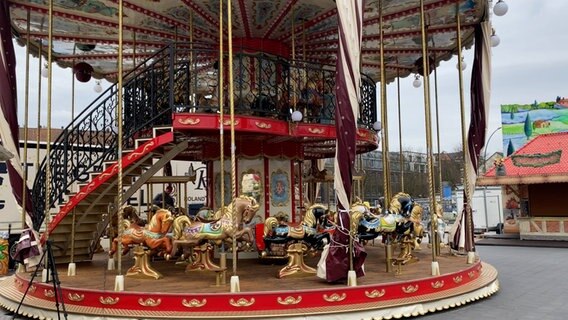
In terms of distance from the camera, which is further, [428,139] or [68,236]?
[68,236]

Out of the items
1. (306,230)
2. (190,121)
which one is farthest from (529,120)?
(190,121)

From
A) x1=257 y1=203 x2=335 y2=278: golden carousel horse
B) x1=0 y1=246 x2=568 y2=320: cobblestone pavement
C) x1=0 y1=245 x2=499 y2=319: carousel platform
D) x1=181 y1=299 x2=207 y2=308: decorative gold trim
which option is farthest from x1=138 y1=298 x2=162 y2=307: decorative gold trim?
x1=0 y1=246 x2=568 y2=320: cobblestone pavement

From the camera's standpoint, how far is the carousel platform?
7059 mm

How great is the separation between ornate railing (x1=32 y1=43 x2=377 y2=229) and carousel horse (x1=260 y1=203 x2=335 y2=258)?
2.05 meters

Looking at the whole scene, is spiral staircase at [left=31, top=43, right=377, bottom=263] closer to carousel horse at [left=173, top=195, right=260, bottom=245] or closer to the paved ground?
carousel horse at [left=173, top=195, right=260, bottom=245]

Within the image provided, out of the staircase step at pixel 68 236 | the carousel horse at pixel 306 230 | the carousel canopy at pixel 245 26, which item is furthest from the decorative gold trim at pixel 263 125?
the staircase step at pixel 68 236

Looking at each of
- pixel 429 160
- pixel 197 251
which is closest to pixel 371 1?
pixel 429 160

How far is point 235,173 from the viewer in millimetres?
10477

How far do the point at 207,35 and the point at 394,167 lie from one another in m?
43.9

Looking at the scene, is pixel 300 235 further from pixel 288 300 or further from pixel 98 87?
pixel 98 87

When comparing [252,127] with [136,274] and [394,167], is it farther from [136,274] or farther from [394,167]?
[394,167]

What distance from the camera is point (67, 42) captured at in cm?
1329

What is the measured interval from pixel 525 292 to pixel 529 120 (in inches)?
1335

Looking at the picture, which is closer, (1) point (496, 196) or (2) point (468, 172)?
(2) point (468, 172)
